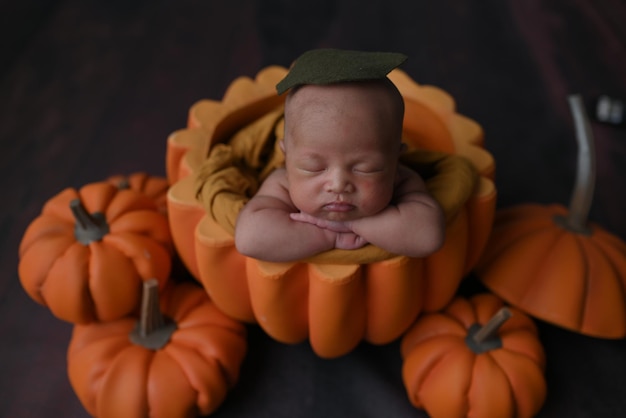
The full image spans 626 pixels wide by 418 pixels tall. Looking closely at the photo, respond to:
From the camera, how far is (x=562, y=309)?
1.33 meters

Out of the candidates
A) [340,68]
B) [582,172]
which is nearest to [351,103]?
[340,68]

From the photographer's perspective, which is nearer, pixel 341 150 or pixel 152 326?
pixel 341 150

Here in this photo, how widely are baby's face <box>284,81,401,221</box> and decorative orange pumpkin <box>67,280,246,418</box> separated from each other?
40 centimetres

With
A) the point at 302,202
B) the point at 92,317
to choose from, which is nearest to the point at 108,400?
the point at 92,317

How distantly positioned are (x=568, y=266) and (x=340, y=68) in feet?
2.58

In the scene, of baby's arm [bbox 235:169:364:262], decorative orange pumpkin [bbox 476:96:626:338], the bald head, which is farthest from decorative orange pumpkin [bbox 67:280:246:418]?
decorative orange pumpkin [bbox 476:96:626:338]

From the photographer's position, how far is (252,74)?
2.29 m

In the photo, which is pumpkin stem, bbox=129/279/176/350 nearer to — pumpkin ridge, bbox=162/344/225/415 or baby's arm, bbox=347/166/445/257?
pumpkin ridge, bbox=162/344/225/415

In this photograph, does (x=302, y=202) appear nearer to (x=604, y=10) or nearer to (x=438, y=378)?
(x=438, y=378)

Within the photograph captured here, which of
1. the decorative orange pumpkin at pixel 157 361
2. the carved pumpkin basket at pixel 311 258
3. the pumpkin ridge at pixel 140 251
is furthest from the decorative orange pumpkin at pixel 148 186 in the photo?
the decorative orange pumpkin at pixel 157 361

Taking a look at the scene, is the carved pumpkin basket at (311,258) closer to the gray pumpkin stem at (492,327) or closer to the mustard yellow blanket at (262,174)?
the mustard yellow blanket at (262,174)

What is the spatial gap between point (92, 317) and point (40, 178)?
788mm

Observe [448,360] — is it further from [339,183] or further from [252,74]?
[252,74]

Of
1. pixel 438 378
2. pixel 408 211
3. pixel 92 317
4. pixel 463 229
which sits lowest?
pixel 438 378
